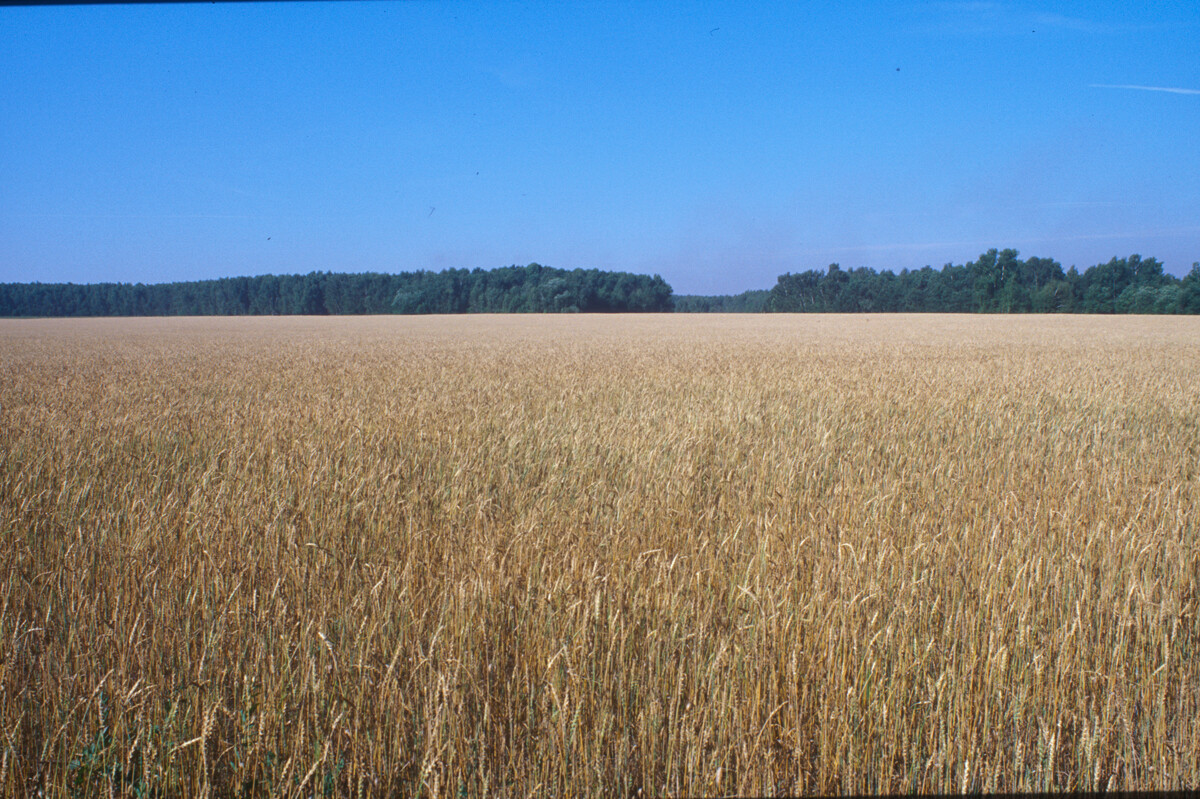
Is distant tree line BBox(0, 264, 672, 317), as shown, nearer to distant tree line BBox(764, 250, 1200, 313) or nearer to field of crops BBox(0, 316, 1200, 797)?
distant tree line BBox(764, 250, 1200, 313)

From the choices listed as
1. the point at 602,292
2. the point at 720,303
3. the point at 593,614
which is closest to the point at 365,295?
the point at 602,292

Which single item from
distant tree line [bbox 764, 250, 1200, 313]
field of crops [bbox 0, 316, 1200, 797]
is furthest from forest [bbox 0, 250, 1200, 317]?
field of crops [bbox 0, 316, 1200, 797]

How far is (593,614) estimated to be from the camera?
2.42 meters

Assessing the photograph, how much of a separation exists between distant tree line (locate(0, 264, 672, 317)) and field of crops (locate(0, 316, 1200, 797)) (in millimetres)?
86422

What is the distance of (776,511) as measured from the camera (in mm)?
3756

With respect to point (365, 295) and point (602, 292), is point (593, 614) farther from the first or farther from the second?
point (365, 295)

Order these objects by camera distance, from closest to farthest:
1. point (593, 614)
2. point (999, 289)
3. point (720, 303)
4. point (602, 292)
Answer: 1. point (593, 614)
2. point (999, 289)
3. point (602, 292)
4. point (720, 303)

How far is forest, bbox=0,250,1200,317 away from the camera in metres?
79.6

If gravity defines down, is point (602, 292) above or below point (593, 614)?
above

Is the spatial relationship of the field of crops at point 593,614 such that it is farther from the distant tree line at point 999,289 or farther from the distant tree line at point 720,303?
the distant tree line at point 720,303

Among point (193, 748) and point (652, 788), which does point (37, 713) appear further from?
point (652, 788)

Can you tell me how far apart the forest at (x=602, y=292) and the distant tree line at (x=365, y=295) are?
0.16 meters

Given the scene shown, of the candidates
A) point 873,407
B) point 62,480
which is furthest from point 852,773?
point 873,407

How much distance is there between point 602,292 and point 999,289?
50052 mm
